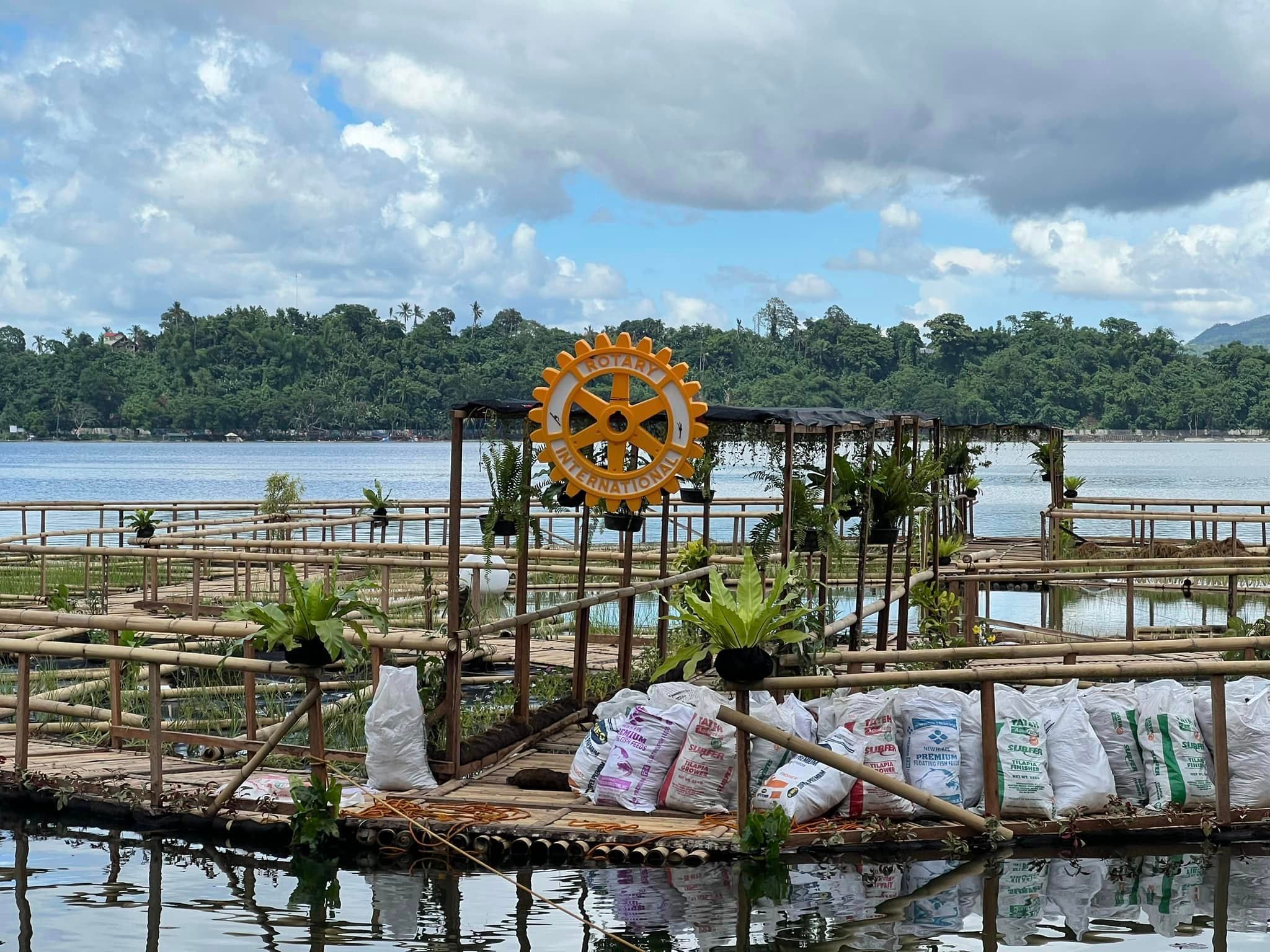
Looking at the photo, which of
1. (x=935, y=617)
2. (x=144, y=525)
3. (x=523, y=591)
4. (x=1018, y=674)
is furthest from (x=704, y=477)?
(x=144, y=525)

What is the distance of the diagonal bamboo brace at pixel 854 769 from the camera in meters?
7.48

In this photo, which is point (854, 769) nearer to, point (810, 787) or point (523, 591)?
point (810, 787)

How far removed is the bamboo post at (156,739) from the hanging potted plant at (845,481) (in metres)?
5.49

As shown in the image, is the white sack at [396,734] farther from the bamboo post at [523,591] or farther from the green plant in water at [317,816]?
the bamboo post at [523,591]

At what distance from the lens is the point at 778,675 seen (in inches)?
305

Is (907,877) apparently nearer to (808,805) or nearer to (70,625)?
(808,805)

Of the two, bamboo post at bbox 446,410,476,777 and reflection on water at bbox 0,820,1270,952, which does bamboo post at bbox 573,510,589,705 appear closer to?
bamboo post at bbox 446,410,476,777

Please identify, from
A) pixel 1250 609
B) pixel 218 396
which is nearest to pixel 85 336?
pixel 218 396

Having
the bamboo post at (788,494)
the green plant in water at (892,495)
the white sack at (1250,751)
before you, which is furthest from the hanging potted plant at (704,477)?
the white sack at (1250,751)

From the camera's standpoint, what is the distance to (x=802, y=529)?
37.9ft

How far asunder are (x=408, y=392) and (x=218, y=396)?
18.4m

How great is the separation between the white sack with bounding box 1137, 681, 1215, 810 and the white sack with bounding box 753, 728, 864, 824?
164 cm

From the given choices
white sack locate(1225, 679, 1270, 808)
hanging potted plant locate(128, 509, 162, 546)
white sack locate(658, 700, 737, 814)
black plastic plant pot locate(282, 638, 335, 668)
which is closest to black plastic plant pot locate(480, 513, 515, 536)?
black plastic plant pot locate(282, 638, 335, 668)

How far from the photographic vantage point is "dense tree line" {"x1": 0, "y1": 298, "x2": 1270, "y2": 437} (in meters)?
106
